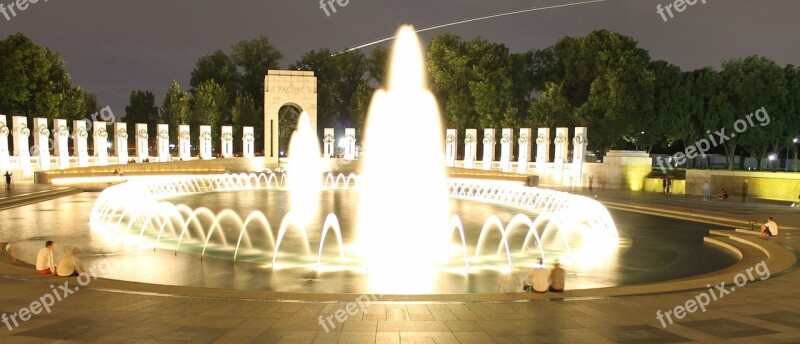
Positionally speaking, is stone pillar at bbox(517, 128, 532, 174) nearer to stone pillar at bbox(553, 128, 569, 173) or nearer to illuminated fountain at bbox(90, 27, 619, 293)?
stone pillar at bbox(553, 128, 569, 173)

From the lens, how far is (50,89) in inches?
2010

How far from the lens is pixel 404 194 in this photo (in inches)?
1174

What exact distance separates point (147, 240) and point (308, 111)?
41.6 m

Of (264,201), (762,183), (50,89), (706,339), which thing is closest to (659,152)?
(762,183)

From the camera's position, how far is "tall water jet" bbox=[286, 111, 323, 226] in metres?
24.0

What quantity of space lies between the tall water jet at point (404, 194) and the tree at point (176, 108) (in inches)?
801

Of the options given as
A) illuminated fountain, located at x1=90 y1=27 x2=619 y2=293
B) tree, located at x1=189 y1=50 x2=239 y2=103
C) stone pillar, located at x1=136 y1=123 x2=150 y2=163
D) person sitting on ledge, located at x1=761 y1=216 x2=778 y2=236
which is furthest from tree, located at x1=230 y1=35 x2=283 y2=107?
person sitting on ledge, located at x1=761 y1=216 x2=778 y2=236

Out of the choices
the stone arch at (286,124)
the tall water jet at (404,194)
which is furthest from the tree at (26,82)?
the tall water jet at (404,194)

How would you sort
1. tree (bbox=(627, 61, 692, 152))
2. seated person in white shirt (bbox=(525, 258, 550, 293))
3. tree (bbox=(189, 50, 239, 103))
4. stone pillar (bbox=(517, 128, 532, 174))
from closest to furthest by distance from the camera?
seated person in white shirt (bbox=(525, 258, 550, 293)), stone pillar (bbox=(517, 128, 532, 174)), tree (bbox=(627, 61, 692, 152)), tree (bbox=(189, 50, 239, 103))

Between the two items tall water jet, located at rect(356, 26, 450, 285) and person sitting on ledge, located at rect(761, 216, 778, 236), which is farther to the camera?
person sitting on ledge, located at rect(761, 216, 778, 236)

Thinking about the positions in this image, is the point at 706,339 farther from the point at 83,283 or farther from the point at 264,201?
the point at 264,201

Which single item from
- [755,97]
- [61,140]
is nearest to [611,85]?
[755,97]

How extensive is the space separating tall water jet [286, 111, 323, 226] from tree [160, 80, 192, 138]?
11.5 meters
